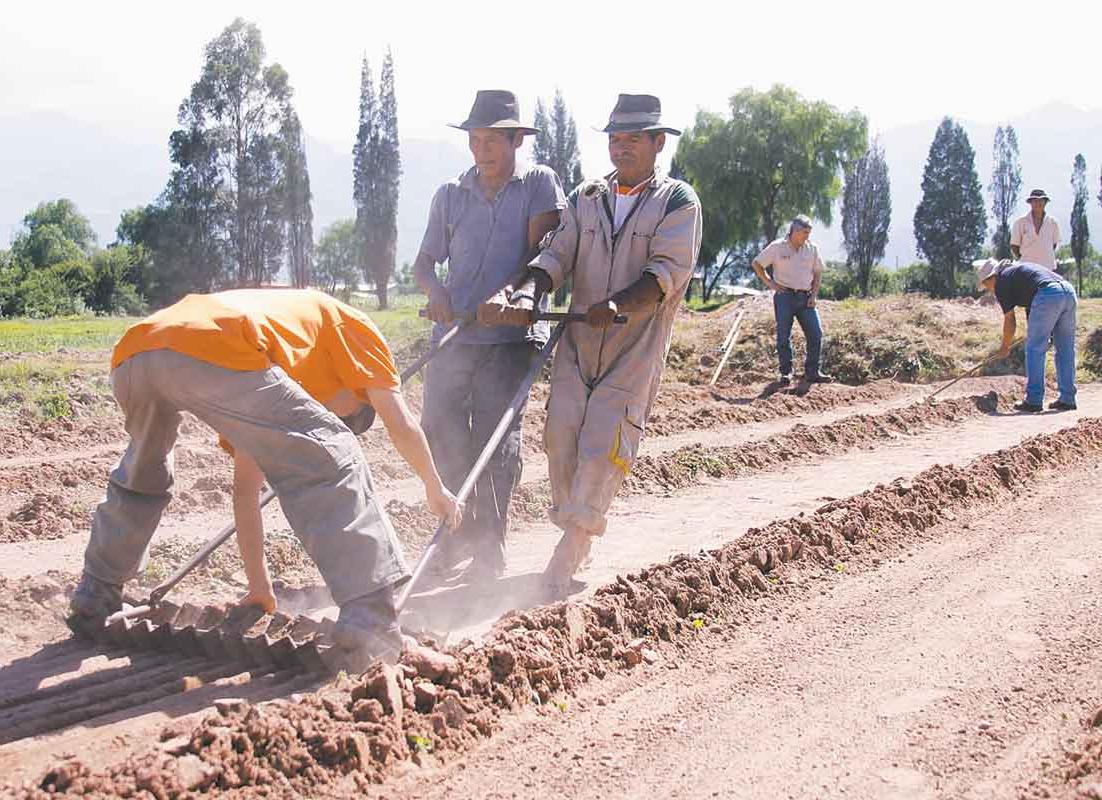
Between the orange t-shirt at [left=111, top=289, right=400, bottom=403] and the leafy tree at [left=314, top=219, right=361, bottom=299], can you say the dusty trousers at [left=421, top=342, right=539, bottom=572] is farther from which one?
the leafy tree at [left=314, top=219, right=361, bottom=299]

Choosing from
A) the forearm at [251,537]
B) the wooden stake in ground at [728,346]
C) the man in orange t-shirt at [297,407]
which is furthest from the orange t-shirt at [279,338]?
the wooden stake in ground at [728,346]

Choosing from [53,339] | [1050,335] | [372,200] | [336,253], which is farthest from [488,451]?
[336,253]

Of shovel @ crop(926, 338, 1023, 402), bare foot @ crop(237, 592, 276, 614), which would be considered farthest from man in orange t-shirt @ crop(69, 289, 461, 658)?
shovel @ crop(926, 338, 1023, 402)

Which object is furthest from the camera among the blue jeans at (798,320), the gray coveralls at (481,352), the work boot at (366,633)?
the blue jeans at (798,320)

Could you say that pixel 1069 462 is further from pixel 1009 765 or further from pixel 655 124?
pixel 1009 765

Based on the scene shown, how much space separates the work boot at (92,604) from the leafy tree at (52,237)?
47157 millimetres

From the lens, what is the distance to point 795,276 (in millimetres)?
12781

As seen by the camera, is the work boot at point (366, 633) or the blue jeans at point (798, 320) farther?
the blue jeans at point (798, 320)

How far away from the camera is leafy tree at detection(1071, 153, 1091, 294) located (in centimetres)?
5916

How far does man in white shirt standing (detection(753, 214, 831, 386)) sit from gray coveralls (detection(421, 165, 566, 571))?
294 inches

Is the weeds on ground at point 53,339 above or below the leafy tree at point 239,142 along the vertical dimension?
below

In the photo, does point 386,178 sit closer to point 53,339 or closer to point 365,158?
point 365,158

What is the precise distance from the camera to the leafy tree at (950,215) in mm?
59531

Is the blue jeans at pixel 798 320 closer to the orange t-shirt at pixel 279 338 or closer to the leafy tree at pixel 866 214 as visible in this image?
the orange t-shirt at pixel 279 338
